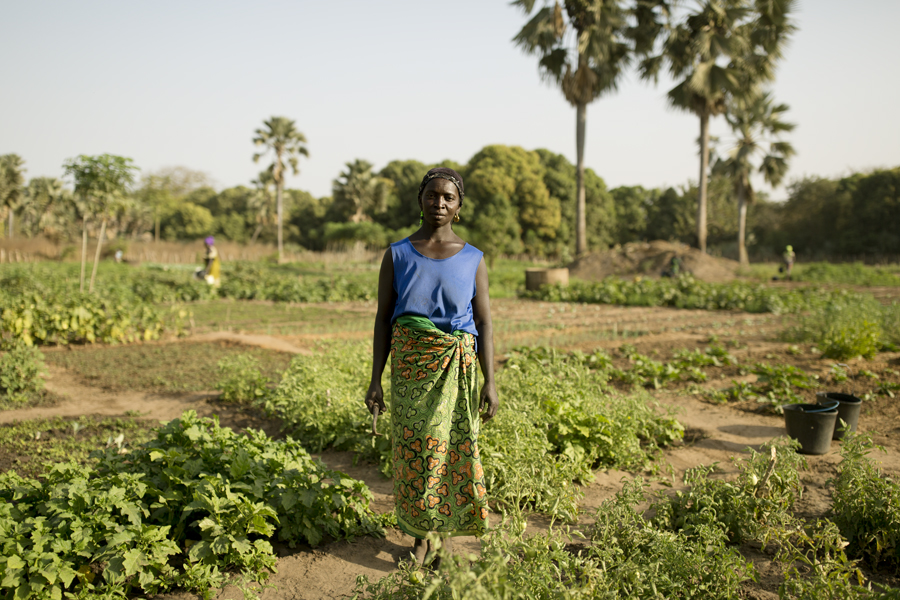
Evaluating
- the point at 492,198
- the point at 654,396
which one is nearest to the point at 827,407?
the point at 654,396

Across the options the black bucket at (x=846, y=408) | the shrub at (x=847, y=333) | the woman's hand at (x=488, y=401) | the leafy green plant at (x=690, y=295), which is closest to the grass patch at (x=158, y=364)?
the woman's hand at (x=488, y=401)

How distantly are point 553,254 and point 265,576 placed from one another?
36.0 m

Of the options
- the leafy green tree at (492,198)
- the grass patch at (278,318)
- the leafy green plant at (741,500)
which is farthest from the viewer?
the leafy green tree at (492,198)

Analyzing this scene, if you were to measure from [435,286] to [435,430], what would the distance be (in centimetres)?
61

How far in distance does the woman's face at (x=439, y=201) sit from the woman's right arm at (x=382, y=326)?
0.25 meters

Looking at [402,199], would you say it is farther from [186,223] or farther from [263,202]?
[186,223]

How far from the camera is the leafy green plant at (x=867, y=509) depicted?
243 cm

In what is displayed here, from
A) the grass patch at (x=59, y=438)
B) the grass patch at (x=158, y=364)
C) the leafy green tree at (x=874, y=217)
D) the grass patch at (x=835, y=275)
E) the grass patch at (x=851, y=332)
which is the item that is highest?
the leafy green tree at (x=874, y=217)

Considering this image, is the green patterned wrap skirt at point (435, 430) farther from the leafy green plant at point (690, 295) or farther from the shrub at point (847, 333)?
the leafy green plant at point (690, 295)

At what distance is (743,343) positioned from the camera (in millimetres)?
8055

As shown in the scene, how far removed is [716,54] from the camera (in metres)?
19.7

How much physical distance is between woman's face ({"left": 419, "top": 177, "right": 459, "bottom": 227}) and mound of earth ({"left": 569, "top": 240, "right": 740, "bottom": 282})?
17451 mm

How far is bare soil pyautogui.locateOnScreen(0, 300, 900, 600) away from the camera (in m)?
2.53

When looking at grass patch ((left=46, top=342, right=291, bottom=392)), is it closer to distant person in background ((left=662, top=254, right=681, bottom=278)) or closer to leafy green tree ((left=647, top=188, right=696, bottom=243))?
distant person in background ((left=662, top=254, right=681, bottom=278))
